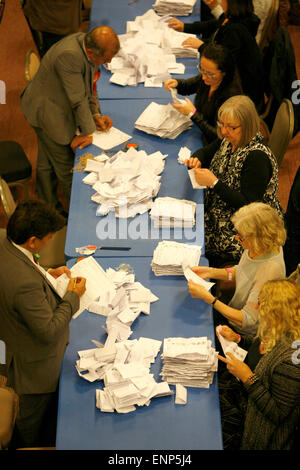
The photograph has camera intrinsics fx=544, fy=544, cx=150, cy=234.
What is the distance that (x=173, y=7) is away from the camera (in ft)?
18.5

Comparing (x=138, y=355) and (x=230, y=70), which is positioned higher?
(x=230, y=70)

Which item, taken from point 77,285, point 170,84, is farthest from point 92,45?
point 77,285

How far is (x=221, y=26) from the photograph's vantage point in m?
4.89

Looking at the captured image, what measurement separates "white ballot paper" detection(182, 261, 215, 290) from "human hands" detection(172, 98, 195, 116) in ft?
5.08

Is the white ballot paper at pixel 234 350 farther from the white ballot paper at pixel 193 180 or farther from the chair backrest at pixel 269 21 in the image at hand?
the chair backrest at pixel 269 21

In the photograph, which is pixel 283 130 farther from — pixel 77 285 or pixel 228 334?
pixel 77 285

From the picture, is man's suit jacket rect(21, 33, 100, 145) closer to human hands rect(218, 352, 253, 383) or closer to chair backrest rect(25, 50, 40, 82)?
chair backrest rect(25, 50, 40, 82)

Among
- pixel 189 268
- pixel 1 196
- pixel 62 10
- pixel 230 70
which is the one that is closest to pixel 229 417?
pixel 189 268

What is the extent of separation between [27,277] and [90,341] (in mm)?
634

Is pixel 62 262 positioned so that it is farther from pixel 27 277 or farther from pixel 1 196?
pixel 27 277

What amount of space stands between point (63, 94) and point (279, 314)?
259 centimetres

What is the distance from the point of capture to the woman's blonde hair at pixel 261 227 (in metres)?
3.14

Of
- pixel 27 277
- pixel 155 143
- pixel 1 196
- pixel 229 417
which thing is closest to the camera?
pixel 27 277

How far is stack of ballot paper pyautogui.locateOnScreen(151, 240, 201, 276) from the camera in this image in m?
3.40
